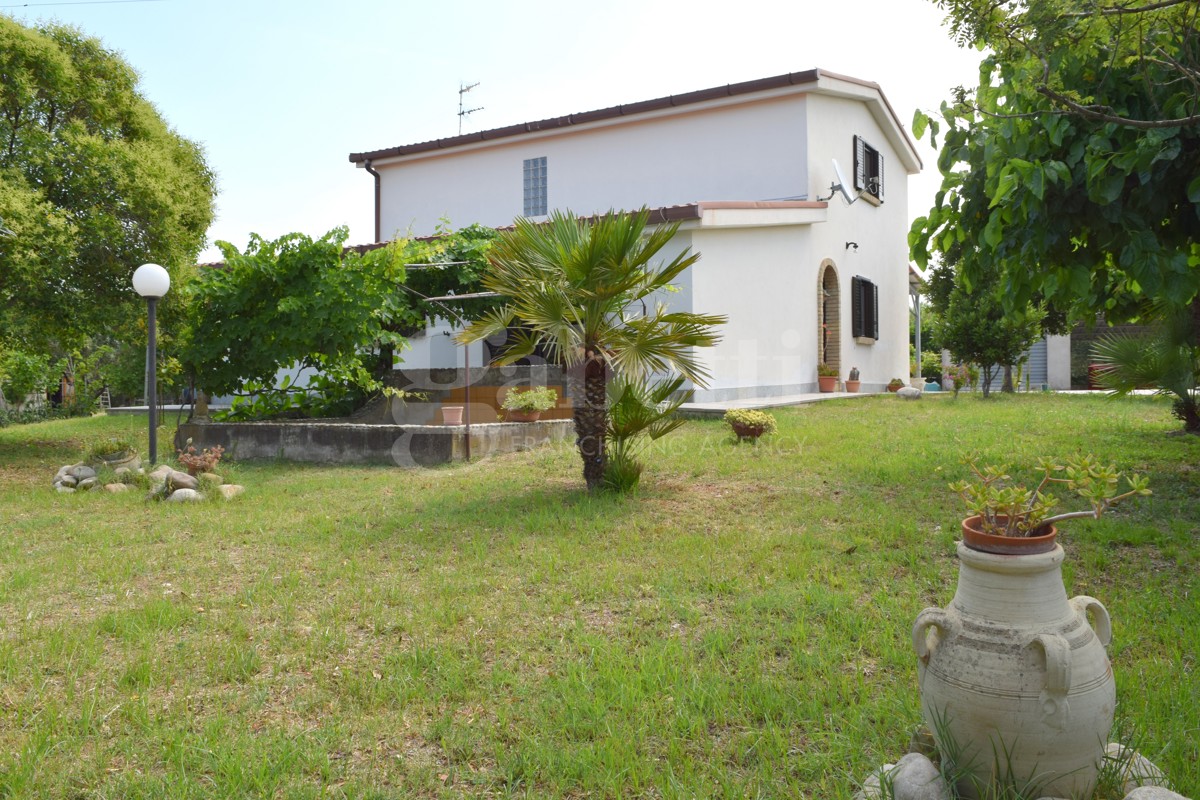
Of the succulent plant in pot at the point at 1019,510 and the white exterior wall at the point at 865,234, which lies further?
the white exterior wall at the point at 865,234

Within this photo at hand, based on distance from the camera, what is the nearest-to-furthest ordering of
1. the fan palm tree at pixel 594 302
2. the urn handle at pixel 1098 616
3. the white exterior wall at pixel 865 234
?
the urn handle at pixel 1098 616 < the fan palm tree at pixel 594 302 < the white exterior wall at pixel 865 234

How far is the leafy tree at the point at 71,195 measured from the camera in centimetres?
1012

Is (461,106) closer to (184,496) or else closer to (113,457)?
(113,457)

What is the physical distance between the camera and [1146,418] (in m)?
11.8


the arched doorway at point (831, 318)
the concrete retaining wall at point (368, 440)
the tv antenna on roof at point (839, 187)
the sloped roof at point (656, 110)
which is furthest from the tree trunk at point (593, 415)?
the sloped roof at point (656, 110)

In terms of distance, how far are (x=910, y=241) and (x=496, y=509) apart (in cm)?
417

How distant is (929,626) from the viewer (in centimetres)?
236

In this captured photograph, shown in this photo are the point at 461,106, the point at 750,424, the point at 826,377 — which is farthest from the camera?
the point at 461,106

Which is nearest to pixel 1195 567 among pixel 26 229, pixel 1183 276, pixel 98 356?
pixel 1183 276

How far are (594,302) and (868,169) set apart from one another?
45.5 feet

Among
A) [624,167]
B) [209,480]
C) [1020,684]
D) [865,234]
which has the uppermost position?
[624,167]

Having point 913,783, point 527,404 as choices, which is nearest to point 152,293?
point 527,404

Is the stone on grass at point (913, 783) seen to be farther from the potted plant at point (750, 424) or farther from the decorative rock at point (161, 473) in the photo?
the decorative rock at point (161, 473)

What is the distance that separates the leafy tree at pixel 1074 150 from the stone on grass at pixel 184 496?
23.5 feet
